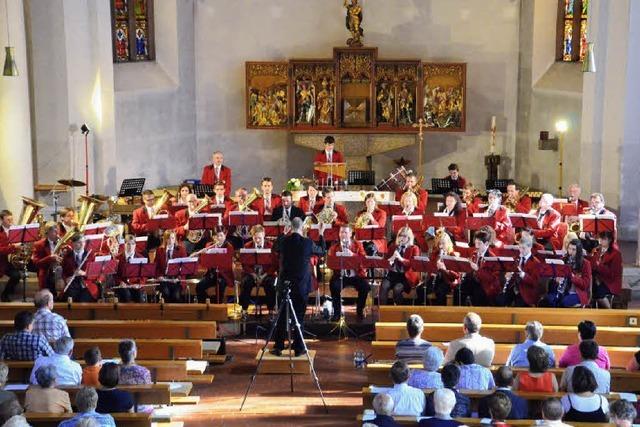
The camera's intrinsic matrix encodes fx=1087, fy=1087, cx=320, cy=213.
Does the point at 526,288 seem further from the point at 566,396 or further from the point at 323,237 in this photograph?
the point at 566,396

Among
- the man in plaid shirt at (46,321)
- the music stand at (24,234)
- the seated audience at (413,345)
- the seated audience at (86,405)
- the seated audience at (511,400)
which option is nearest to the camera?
the seated audience at (86,405)

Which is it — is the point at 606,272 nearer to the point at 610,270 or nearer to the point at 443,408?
the point at 610,270

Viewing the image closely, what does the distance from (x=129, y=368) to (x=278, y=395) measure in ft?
8.09

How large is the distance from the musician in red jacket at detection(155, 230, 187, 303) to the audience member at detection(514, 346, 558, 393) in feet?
18.8

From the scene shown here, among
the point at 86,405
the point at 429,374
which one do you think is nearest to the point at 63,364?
the point at 86,405

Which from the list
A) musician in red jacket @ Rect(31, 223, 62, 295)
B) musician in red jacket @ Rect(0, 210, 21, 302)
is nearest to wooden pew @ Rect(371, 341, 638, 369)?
musician in red jacket @ Rect(31, 223, 62, 295)

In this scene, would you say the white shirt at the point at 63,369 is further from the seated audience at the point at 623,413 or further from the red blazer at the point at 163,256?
the seated audience at the point at 623,413

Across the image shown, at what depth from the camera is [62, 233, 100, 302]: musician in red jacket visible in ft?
44.2

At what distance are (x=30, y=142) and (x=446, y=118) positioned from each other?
798cm

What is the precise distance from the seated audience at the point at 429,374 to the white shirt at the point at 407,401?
1.46 ft

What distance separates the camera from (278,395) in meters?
11.5

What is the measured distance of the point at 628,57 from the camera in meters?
17.8

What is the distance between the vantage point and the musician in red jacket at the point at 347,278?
13867 mm

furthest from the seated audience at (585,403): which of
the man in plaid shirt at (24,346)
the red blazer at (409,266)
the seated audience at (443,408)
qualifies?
the red blazer at (409,266)
